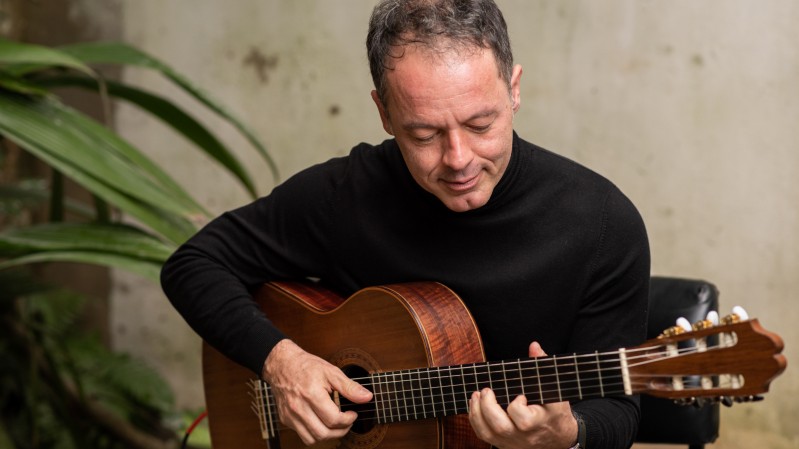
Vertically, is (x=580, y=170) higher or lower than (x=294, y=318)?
higher

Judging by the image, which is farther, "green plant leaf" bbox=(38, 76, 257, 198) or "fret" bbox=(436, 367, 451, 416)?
"green plant leaf" bbox=(38, 76, 257, 198)

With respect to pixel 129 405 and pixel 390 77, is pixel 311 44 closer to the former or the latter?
pixel 129 405

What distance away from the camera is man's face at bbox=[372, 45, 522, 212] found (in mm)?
1504

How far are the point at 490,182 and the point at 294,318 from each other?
0.54 metres

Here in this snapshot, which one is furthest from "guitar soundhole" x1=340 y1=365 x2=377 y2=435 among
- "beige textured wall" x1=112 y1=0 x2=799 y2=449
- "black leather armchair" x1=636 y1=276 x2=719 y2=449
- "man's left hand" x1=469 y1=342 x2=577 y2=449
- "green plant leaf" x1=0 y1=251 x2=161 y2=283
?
"beige textured wall" x1=112 y1=0 x2=799 y2=449

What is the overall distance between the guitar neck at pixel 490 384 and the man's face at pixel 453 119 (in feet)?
0.96

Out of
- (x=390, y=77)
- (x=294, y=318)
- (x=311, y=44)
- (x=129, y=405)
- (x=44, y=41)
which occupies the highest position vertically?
(x=44, y=41)

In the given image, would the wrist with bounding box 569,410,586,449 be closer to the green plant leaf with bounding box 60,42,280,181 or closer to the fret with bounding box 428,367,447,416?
the fret with bounding box 428,367,447,416

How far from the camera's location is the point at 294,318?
189 centimetres

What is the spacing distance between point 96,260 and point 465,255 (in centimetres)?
77

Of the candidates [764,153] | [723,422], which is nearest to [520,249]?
[764,153]

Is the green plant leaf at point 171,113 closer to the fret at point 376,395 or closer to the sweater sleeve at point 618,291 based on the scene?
the fret at point 376,395

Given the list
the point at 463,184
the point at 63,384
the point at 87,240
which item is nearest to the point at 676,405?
the point at 463,184

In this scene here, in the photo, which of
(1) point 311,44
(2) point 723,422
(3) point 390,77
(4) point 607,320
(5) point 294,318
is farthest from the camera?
(1) point 311,44
